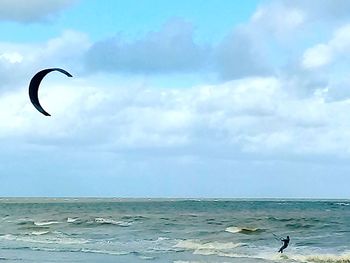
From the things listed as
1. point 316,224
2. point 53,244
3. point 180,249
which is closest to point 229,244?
point 180,249

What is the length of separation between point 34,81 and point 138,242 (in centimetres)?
2700

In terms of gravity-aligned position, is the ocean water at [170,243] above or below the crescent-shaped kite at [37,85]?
below

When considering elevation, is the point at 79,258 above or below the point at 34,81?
below

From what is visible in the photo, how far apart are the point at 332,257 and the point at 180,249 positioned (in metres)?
6.28

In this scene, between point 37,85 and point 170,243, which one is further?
point 170,243

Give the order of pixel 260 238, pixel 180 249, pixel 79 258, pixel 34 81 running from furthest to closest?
pixel 260 238 < pixel 180 249 < pixel 79 258 < pixel 34 81

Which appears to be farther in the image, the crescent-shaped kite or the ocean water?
the ocean water

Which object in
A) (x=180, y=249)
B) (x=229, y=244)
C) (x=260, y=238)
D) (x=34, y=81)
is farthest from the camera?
(x=260, y=238)

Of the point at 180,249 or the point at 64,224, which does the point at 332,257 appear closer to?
the point at 180,249

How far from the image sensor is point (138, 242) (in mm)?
33219

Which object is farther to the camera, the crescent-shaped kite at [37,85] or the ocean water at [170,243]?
the ocean water at [170,243]

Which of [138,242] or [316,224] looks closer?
[138,242]

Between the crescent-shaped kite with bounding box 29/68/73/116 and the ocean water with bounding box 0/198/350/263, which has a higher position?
the crescent-shaped kite with bounding box 29/68/73/116

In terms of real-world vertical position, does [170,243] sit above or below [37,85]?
below
